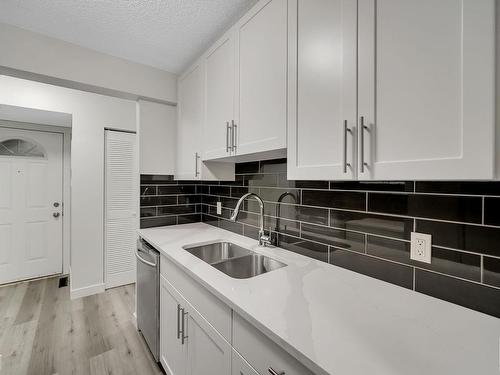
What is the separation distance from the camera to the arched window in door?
292 cm

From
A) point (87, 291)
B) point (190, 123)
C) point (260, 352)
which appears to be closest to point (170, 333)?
point (260, 352)

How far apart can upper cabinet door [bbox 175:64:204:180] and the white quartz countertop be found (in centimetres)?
98

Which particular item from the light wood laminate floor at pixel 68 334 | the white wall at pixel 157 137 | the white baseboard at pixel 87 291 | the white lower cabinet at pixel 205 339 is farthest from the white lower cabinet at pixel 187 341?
the white baseboard at pixel 87 291

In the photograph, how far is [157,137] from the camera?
2.12m

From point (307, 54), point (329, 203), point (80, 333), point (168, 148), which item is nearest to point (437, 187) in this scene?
point (329, 203)

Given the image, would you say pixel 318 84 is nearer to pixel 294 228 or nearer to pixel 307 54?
pixel 307 54

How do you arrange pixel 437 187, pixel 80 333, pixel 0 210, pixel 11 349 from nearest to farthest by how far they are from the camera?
pixel 437 187 < pixel 11 349 < pixel 80 333 < pixel 0 210

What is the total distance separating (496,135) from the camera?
1.85ft

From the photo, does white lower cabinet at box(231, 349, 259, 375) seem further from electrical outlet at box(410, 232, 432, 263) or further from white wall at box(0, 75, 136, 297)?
white wall at box(0, 75, 136, 297)

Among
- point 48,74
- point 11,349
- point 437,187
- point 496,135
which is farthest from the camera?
point 11,349

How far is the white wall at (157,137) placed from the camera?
80.8 inches

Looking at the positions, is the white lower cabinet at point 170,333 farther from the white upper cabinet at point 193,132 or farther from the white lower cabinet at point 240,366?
the white upper cabinet at point 193,132

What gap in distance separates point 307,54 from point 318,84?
16 cm

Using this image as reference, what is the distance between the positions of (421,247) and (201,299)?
38.0 inches
